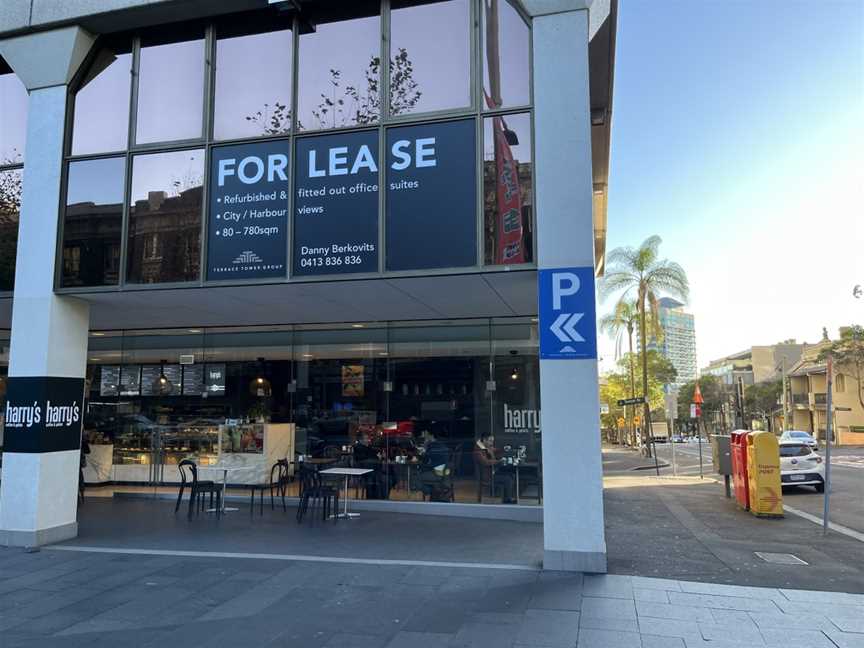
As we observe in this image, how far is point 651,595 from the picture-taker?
646 centimetres

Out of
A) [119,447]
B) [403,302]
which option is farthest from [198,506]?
[403,302]

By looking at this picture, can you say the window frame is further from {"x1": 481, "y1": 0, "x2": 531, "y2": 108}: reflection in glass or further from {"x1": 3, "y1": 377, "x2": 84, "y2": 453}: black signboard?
{"x1": 3, "y1": 377, "x2": 84, "y2": 453}: black signboard

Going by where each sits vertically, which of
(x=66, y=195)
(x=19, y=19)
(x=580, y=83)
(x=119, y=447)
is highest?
(x=19, y=19)

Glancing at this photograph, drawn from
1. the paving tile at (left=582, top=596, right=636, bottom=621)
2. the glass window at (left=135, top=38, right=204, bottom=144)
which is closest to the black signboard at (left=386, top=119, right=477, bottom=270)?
the glass window at (left=135, top=38, right=204, bottom=144)

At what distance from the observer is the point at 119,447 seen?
1460cm

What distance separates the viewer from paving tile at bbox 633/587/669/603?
6.33 meters

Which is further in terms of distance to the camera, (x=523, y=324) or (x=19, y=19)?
(x=523, y=324)

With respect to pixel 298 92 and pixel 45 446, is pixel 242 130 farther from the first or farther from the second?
pixel 45 446

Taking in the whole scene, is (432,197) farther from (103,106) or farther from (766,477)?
(766,477)

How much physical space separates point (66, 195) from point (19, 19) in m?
2.75

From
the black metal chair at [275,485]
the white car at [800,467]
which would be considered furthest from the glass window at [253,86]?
the white car at [800,467]

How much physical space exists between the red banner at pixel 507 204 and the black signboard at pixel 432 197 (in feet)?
1.03

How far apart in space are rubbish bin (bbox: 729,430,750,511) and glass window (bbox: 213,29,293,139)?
35.2 ft

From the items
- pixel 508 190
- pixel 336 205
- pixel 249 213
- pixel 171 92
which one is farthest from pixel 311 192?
pixel 171 92
